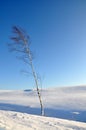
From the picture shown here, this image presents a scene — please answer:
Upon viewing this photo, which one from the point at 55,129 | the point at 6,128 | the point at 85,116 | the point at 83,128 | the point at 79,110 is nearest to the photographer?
the point at 6,128

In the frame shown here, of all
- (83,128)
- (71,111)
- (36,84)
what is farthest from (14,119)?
(71,111)

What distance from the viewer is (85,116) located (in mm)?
22078

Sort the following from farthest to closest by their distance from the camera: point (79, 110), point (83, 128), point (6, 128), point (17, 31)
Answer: point (79, 110) < point (17, 31) < point (83, 128) < point (6, 128)

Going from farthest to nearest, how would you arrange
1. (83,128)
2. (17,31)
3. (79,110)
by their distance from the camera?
1. (79,110)
2. (17,31)
3. (83,128)

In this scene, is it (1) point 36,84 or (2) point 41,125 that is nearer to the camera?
(2) point 41,125

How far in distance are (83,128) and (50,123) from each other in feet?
4.62

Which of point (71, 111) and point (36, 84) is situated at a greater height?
point (36, 84)

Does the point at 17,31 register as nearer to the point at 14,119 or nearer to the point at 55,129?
the point at 14,119

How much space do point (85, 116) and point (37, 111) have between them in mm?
6448

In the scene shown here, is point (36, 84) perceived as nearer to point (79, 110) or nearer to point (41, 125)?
point (79, 110)

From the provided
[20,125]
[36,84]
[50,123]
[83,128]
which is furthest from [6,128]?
[36,84]

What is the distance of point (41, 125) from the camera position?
29.6 feet

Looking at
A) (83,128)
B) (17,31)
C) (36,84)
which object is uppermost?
(17,31)

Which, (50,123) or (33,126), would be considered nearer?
(33,126)
